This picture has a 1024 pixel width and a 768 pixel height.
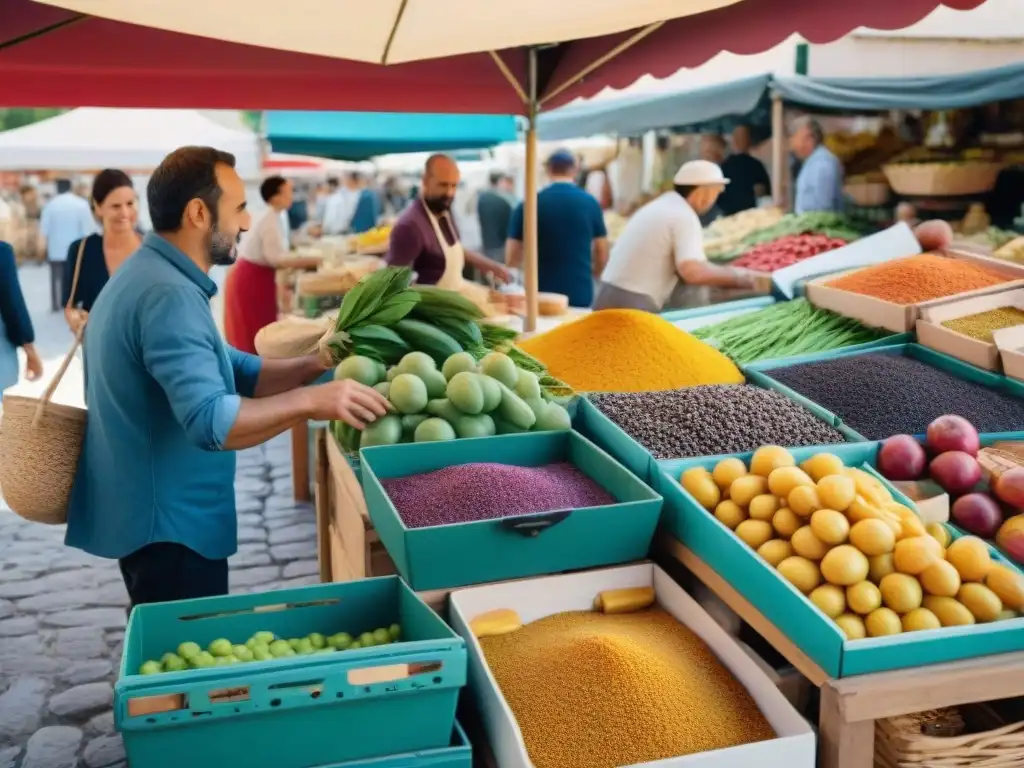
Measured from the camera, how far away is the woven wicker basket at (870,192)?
7504mm

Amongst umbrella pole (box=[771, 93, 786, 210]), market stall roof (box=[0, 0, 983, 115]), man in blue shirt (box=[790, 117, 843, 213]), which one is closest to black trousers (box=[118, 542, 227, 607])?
market stall roof (box=[0, 0, 983, 115])

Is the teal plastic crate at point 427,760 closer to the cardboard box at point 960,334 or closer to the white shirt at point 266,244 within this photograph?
the cardboard box at point 960,334

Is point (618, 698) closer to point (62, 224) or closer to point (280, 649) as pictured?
point (280, 649)

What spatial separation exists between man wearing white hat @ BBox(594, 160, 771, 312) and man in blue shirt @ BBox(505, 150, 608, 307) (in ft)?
2.96

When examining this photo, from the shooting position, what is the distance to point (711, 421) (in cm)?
246

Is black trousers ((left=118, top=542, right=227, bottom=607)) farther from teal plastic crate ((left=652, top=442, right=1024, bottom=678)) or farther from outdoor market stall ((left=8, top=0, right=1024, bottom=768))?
teal plastic crate ((left=652, top=442, right=1024, bottom=678))

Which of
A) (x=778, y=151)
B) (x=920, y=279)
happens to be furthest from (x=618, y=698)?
(x=778, y=151)

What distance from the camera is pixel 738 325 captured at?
13.3ft

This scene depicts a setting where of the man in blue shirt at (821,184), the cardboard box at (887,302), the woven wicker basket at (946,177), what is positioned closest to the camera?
the cardboard box at (887,302)

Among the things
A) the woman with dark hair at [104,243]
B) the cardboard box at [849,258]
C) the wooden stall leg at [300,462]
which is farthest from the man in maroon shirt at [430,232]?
the cardboard box at [849,258]

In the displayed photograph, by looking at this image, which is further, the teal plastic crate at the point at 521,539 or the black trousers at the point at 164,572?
the black trousers at the point at 164,572

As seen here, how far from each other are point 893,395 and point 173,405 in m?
1.96

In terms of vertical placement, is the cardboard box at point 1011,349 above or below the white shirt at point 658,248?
below

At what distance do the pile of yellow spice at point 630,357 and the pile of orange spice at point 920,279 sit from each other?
107 centimetres
